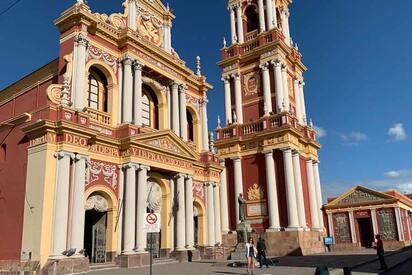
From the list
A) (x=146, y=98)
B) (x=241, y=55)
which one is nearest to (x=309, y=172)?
(x=241, y=55)

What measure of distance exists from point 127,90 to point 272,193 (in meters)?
12.7

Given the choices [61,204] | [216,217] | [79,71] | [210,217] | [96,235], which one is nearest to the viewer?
[61,204]

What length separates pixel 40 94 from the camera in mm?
19781

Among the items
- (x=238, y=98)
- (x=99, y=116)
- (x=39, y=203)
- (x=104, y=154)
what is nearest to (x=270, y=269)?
(x=104, y=154)

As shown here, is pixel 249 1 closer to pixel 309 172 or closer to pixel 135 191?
pixel 309 172

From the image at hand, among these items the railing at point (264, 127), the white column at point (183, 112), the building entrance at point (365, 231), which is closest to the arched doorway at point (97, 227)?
the white column at point (183, 112)

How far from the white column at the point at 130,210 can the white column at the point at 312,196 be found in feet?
51.8

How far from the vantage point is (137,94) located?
20.9 m

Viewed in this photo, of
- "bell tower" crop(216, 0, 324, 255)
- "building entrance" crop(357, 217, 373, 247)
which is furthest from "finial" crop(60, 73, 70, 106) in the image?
"building entrance" crop(357, 217, 373, 247)

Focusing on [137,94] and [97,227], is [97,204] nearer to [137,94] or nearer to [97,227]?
[97,227]

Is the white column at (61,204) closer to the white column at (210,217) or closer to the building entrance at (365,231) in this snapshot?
the white column at (210,217)

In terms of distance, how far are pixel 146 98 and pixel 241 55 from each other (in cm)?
1159

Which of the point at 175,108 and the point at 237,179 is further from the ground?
the point at 175,108

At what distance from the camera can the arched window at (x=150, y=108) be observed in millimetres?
23359
